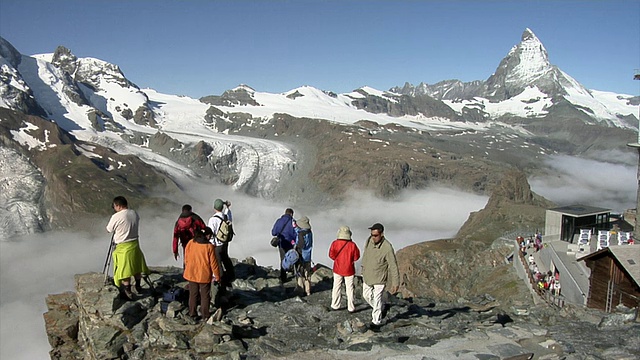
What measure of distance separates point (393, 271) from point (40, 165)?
21195 cm

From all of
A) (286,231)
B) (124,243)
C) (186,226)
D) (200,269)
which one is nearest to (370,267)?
(286,231)

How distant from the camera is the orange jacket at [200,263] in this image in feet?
36.9

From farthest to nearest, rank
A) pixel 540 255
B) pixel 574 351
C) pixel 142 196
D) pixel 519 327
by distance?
pixel 142 196
pixel 540 255
pixel 519 327
pixel 574 351

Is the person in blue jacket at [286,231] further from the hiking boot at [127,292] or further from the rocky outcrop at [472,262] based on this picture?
the rocky outcrop at [472,262]

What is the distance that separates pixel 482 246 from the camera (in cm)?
5616

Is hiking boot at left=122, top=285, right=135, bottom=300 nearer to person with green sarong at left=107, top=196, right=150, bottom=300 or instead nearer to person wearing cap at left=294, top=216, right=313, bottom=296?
person with green sarong at left=107, top=196, right=150, bottom=300

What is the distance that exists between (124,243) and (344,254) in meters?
5.15

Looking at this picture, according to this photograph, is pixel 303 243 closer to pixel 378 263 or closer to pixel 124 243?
pixel 378 263

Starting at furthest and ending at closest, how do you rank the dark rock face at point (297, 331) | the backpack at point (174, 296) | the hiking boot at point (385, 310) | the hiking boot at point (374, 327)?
the hiking boot at point (385, 310), the backpack at point (174, 296), the hiking boot at point (374, 327), the dark rock face at point (297, 331)

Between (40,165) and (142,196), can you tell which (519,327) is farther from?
(40,165)

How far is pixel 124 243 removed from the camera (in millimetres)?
11953

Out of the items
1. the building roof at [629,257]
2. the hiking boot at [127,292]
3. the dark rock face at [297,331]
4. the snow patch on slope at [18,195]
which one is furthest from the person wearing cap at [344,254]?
the snow patch on slope at [18,195]

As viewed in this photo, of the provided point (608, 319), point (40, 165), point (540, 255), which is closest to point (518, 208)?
point (540, 255)

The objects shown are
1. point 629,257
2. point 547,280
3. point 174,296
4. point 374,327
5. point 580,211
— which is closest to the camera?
point 374,327
